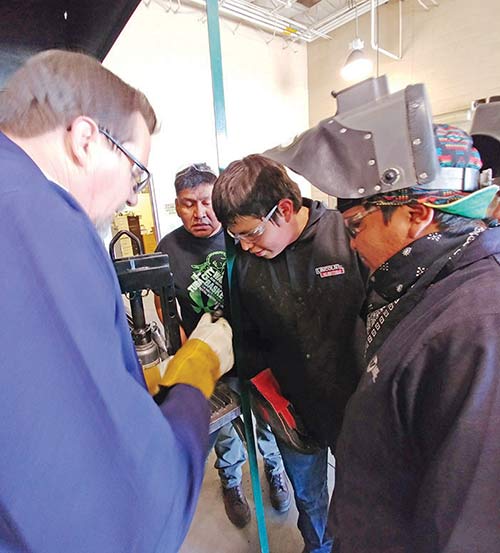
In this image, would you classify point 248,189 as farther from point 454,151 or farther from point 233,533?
point 233,533

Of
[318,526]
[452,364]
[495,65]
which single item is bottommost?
[318,526]

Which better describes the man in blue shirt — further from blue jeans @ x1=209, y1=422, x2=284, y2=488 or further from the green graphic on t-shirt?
blue jeans @ x1=209, y1=422, x2=284, y2=488

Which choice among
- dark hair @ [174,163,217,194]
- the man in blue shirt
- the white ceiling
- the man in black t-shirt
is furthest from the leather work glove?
the white ceiling

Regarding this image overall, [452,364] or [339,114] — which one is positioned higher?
[339,114]

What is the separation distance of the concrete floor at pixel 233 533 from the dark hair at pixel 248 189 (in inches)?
54.4

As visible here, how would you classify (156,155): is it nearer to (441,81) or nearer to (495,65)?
(441,81)

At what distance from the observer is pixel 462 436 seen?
0.36 m

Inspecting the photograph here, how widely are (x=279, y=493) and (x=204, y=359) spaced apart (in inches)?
44.5

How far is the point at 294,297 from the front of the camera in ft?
3.00

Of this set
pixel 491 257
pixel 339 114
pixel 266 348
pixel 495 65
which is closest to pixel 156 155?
pixel 266 348

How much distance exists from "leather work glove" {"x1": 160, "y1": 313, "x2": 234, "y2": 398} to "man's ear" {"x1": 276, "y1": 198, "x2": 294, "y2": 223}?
0.37 m

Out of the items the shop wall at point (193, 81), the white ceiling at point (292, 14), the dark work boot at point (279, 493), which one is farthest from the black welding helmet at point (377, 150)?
the white ceiling at point (292, 14)

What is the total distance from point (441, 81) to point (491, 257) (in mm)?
4702

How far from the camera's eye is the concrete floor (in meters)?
1.33
